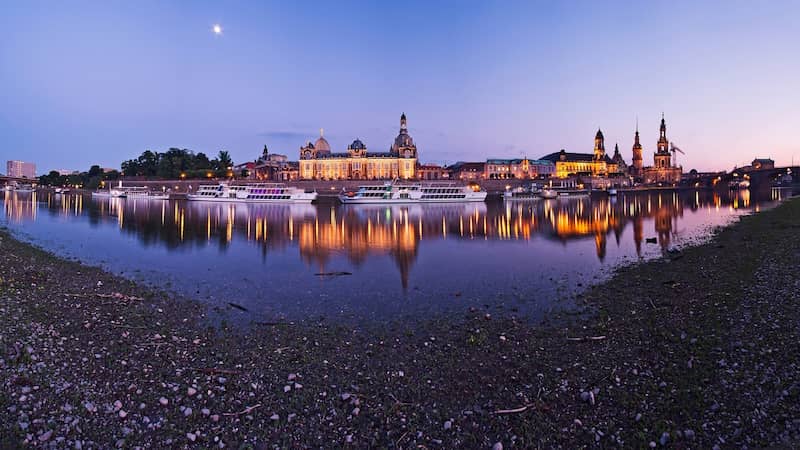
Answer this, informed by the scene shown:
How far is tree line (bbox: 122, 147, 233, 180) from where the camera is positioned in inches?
6156

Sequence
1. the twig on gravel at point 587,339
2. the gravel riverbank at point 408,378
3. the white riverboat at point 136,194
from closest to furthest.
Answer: the gravel riverbank at point 408,378, the twig on gravel at point 587,339, the white riverboat at point 136,194

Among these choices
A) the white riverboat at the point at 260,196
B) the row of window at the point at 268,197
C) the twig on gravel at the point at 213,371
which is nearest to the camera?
the twig on gravel at the point at 213,371

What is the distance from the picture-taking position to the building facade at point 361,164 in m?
164

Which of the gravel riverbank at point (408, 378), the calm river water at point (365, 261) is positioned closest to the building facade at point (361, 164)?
the calm river water at point (365, 261)

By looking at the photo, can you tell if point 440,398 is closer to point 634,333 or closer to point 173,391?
point 173,391

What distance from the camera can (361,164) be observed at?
163m

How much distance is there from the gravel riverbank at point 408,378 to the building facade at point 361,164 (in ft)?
492

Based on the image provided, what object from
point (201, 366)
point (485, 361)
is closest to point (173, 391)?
point (201, 366)

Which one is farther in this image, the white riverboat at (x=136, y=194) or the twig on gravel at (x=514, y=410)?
the white riverboat at (x=136, y=194)

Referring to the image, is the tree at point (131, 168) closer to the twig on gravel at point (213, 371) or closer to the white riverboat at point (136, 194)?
the white riverboat at point (136, 194)

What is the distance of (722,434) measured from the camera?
6.70m

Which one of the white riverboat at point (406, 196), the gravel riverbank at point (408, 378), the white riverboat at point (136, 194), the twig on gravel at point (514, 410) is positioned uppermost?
the white riverboat at point (136, 194)

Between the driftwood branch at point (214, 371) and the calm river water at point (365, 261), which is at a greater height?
the calm river water at point (365, 261)

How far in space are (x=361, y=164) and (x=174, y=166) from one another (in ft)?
228
